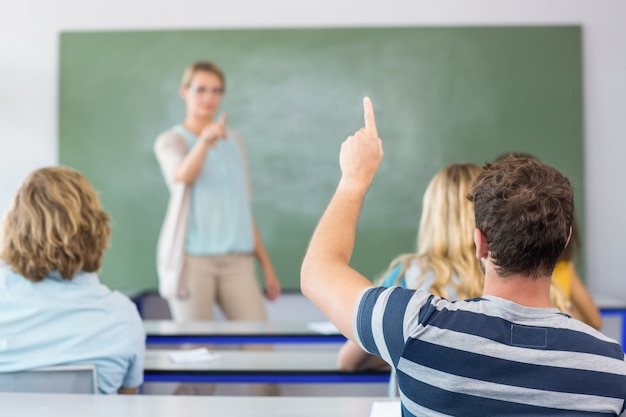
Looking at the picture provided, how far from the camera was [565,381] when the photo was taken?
1077 millimetres

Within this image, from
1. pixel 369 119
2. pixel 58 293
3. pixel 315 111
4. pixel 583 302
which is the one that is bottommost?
pixel 583 302

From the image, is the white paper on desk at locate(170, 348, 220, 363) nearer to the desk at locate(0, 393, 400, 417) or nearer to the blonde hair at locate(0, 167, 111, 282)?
the blonde hair at locate(0, 167, 111, 282)

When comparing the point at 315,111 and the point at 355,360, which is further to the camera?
the point at 315,111

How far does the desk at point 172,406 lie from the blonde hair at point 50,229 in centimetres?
36

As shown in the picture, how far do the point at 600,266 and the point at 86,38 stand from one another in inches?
143

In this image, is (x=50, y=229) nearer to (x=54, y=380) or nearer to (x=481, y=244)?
(x=54, y=380)

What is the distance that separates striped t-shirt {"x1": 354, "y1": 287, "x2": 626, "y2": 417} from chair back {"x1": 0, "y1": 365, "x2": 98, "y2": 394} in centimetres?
106

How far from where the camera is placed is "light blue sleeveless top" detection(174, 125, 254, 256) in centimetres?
388

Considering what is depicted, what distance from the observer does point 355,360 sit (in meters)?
2.37

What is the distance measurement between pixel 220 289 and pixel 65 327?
1859 millimetres

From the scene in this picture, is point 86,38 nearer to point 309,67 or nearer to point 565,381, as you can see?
point 309,67

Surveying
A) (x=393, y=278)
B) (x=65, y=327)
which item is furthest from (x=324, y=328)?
(x=65, y=327)

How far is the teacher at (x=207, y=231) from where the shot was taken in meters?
3.76

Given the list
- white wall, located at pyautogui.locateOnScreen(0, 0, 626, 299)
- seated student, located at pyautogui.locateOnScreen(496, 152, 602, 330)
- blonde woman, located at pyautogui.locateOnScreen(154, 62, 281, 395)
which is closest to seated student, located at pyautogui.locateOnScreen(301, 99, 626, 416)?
seated student, located at pyautogui.locateOnScreen(496, 152, 602, 330)
